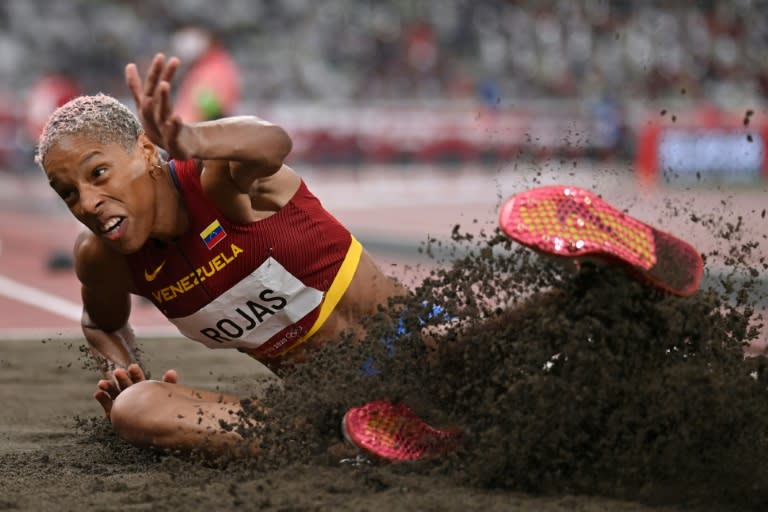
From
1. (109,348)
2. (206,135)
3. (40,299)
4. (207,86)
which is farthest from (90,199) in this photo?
(207,86)

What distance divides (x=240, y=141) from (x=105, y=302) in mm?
1259

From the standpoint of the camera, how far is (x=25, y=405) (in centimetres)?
618

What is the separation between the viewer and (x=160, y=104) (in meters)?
3.61

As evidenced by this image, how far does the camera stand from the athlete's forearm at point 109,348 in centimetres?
495

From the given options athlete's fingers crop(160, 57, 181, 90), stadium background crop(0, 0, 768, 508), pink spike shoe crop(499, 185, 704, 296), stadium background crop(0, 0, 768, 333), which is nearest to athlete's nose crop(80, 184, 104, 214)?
athlete's fingers crop(160, 57, 181, 90)

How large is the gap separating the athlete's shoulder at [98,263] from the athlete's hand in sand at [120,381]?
32 centimetres

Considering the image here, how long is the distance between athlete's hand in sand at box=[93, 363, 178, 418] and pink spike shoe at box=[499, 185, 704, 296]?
153 cm

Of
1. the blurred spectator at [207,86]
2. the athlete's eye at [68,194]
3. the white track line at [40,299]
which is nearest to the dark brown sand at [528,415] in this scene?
the athlete's eye at [68,194]

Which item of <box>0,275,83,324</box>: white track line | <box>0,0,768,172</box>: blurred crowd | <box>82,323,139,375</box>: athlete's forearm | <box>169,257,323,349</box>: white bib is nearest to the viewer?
<box>169,257,323,349</box>: white bib

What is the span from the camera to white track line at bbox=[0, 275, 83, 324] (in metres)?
10.1

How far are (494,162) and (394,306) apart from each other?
77.7 ft

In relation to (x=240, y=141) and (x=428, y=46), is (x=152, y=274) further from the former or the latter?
(x=428, y=46)

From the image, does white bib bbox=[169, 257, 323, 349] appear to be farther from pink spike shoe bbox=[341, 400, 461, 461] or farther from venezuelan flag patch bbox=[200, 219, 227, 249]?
pink spike shoe bbox=[341, 400, 461, 461]

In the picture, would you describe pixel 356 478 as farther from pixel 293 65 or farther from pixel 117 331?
pixel 293 65
